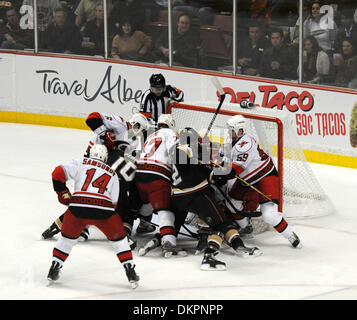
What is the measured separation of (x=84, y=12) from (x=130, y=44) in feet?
2.67

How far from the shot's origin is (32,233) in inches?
265

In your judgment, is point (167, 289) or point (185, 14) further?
point (185, 14)

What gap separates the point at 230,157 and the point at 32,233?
161 cm

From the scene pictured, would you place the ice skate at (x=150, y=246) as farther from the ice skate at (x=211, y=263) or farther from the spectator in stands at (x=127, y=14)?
the spectator in stands at (x=127, y=14)

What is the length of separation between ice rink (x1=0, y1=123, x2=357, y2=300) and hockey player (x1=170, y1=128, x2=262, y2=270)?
16cm

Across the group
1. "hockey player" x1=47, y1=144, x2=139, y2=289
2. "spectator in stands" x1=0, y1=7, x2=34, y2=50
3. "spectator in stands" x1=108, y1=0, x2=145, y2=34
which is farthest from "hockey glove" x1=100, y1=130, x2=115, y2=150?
"spectator in stands" x1=0, y1=7, x2=34, y2=50

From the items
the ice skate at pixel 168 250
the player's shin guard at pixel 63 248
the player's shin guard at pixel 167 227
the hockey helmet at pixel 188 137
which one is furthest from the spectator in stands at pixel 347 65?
the player's shin guard at pixel 63 248

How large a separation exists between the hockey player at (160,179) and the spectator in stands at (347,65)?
9.56 feet

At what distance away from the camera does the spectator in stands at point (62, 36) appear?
35.5ft

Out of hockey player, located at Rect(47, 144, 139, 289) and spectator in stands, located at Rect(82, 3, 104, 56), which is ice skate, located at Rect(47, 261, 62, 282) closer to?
hockey player, located at Rect(47, 144, 139, 289)

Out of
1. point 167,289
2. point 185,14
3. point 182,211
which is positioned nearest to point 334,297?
point 167,289

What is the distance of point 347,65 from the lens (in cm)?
866

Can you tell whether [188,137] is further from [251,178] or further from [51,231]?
[51,231]
